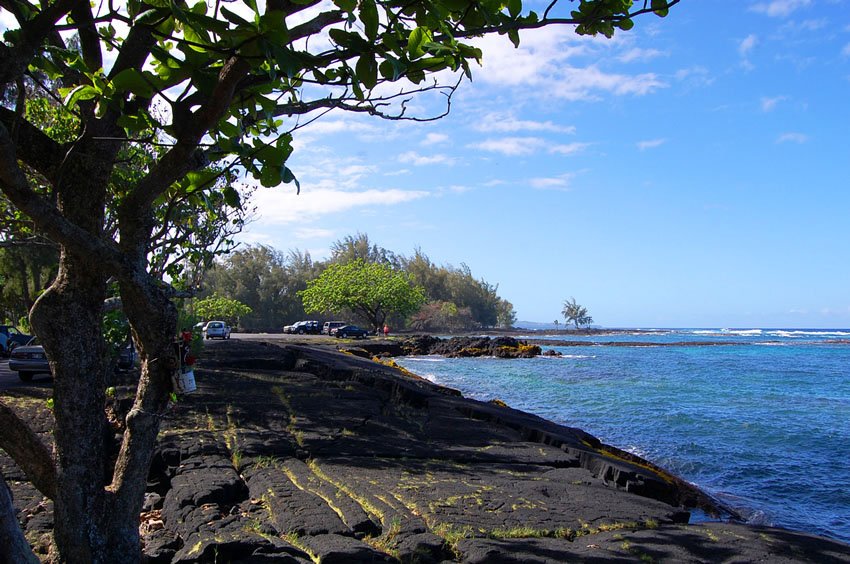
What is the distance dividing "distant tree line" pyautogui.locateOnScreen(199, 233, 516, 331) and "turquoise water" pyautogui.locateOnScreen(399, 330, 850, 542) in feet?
114

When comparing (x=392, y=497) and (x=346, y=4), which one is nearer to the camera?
(x=346, y=4)

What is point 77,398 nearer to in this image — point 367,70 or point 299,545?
point 299,545

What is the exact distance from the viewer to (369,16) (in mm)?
3037

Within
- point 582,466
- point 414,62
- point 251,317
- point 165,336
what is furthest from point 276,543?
point 251,317

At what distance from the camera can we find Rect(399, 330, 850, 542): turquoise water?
1155cm

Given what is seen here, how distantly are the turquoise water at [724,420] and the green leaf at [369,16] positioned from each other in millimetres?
9929

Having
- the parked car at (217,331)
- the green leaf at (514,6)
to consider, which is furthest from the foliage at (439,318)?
the green leaf at (514,6)

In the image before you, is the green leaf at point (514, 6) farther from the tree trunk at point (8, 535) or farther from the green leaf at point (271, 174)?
the tree trunk at point (8, 535)

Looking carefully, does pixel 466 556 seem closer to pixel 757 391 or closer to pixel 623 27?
pixel 623 27

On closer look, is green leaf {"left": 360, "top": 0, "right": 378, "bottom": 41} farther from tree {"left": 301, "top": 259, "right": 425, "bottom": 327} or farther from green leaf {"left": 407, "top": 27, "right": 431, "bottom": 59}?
tree {"left": 301, "top": 259, "right": 425, "bottom": 327}

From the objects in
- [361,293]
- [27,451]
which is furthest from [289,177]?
[361,293]

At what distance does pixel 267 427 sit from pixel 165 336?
512 cm

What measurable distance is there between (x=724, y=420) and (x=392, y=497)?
650 inches

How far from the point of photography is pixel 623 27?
4.23 m
